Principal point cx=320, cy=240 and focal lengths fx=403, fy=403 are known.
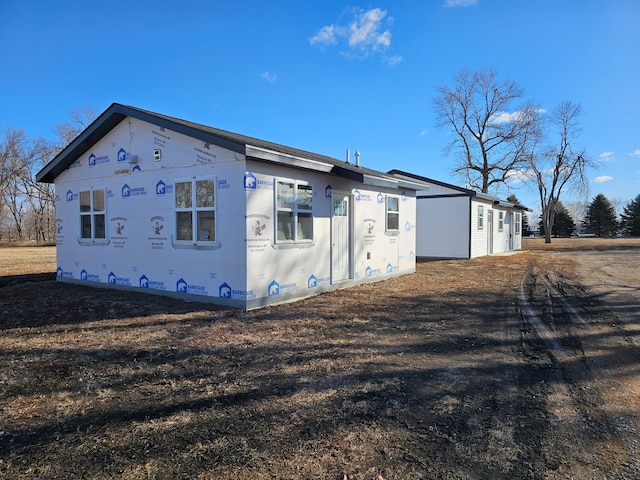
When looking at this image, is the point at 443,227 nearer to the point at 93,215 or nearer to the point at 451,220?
the point at 451,220

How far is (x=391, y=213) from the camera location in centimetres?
1206

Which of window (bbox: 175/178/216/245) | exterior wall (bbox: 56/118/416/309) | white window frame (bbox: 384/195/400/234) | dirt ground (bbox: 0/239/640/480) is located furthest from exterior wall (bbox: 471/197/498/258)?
window (bbox: 175/178/216/245)

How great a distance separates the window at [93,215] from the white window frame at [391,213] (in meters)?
7.40

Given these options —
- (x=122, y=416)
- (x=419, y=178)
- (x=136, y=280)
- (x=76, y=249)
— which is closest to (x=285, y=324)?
(x=122, y=416)

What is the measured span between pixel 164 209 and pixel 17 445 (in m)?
6.09

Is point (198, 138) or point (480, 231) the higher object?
point (198, 138)

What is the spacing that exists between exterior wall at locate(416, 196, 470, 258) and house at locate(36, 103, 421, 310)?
9.28 meters

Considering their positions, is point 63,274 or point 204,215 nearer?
point 204,215

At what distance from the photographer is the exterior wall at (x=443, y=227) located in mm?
19312

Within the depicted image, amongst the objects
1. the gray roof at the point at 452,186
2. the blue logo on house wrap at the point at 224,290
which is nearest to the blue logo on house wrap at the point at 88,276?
the blue logo on house wrap at the point at 224,290

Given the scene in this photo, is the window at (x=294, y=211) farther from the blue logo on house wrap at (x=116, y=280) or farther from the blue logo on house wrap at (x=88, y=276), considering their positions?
the blue logo on house wrap at (x=88, y=276)

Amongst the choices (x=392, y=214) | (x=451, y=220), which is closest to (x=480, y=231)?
(x=451, y=220)

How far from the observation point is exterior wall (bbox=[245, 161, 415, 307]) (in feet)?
24.6

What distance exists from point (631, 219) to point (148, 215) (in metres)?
68.6
